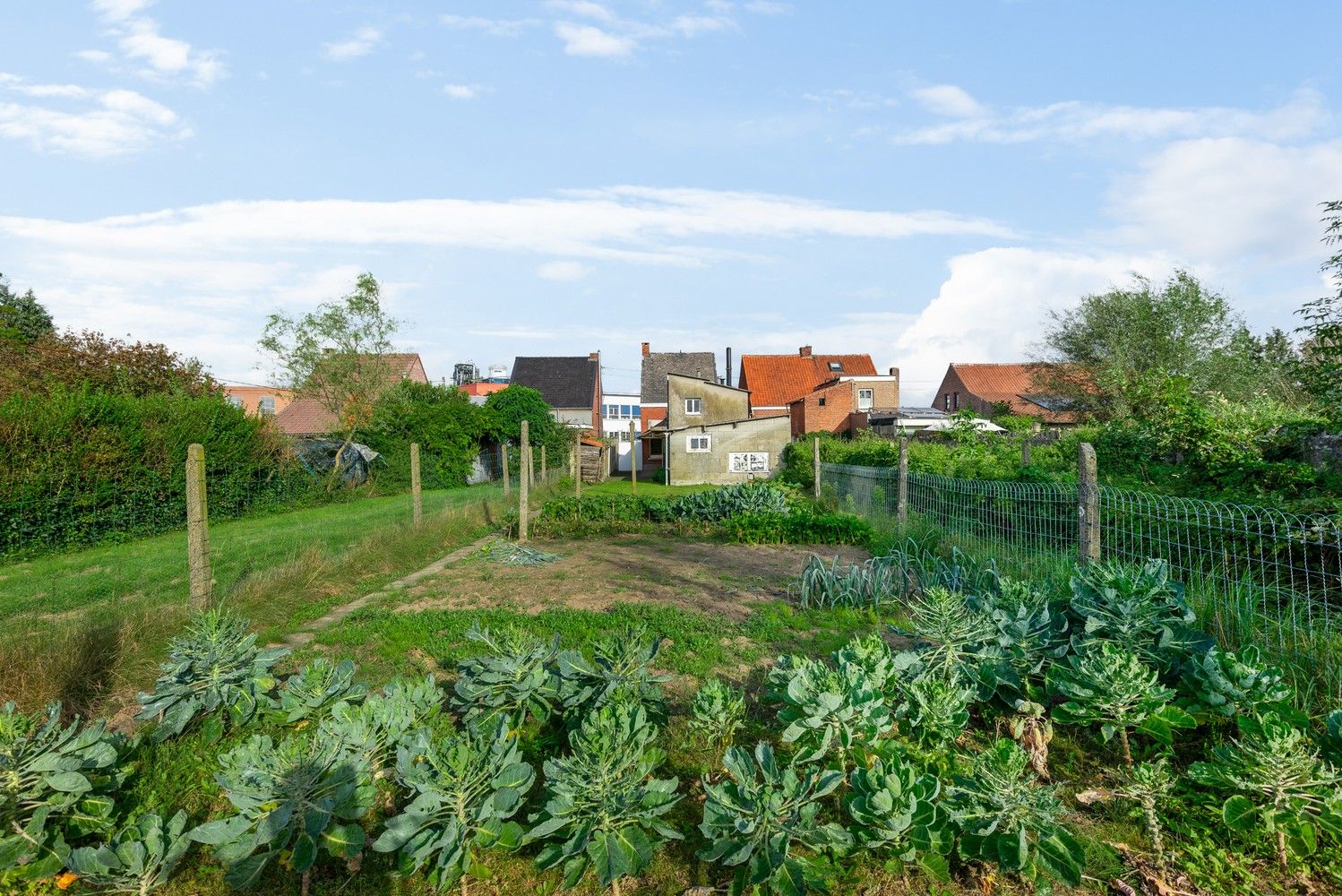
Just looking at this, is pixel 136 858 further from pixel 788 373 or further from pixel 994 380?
pixel 994 380

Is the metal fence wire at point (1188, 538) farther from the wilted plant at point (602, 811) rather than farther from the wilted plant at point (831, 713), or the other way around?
the wilted plant at point (602, 811)

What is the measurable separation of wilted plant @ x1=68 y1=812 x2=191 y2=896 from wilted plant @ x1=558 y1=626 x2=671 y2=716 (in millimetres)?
1495

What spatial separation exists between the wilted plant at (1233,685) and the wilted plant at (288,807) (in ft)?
10.7

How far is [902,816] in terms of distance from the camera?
7.81 feet

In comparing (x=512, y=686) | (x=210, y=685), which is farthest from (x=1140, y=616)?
(x=210, y=685)

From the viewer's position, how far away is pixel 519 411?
33.4 metres

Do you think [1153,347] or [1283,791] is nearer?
[1283,791]

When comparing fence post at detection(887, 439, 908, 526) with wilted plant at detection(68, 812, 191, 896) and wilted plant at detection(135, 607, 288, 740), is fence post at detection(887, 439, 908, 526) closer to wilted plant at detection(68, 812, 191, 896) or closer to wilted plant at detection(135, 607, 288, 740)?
wilted plant at detection(135, 607, 288, 740)

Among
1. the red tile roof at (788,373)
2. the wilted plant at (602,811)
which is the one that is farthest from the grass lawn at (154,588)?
the red tile roof at (788,373)

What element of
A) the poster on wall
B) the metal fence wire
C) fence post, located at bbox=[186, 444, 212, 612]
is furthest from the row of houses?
fence post, located at bbox=[186, 444, 212, 612]

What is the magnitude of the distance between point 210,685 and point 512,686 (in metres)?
1.59

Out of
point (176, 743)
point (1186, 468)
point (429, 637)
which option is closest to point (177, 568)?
point (429, 637)

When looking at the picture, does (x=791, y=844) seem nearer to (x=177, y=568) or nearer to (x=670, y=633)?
(x=670, y=633)

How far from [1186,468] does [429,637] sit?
9674mm
